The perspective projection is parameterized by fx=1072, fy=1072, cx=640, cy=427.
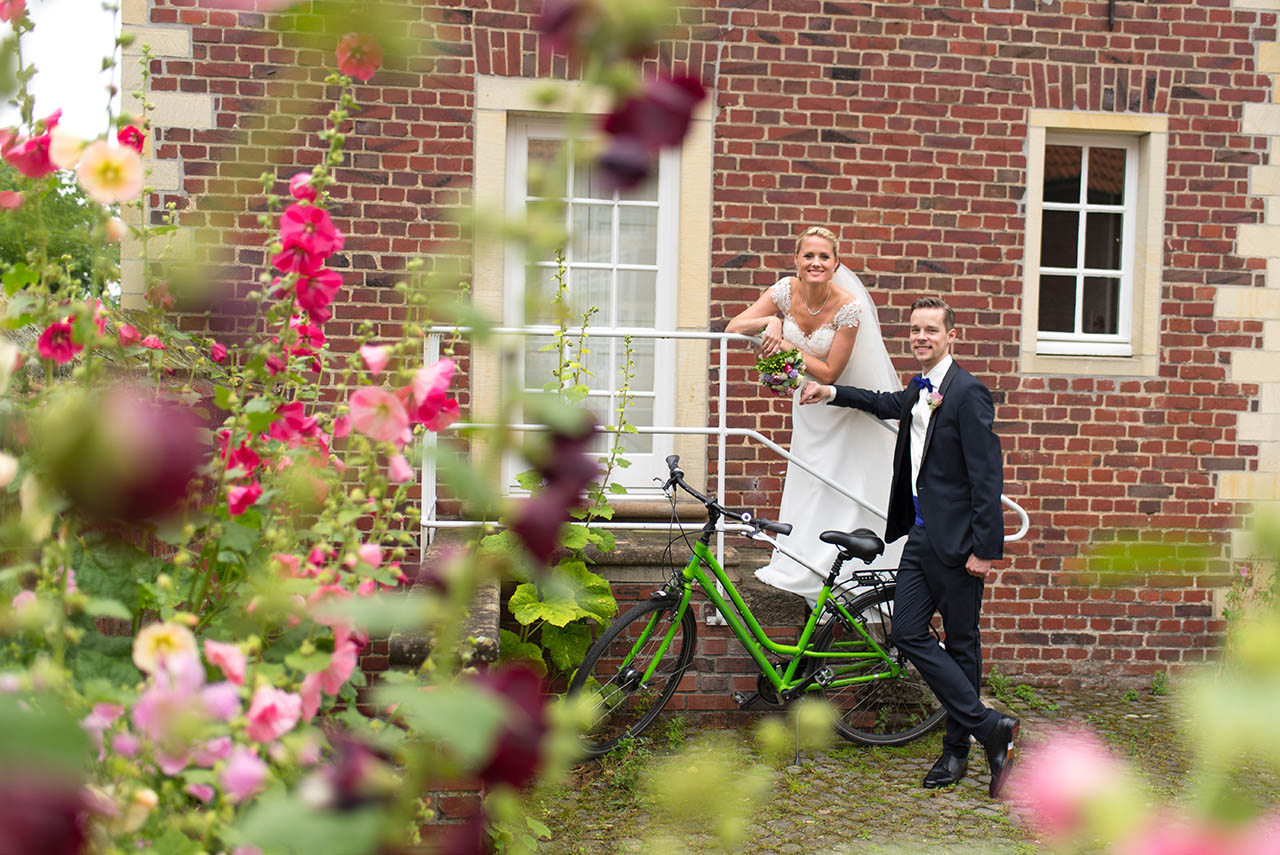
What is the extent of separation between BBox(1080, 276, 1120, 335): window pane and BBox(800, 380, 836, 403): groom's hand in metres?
2.24

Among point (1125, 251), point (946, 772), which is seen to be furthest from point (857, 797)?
point (1125, 251)

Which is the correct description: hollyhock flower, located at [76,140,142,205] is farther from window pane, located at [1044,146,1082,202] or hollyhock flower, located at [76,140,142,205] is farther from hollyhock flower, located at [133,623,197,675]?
window pane, located at [1044,146,1082,202]

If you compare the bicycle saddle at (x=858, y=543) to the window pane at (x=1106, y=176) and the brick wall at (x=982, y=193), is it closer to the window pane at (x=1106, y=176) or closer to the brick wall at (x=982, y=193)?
the brick wall at (x=982, y=193)

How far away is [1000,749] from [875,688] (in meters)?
0.90

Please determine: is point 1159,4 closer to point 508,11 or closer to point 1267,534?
point 508,11

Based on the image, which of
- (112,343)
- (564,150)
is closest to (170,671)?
(564,150)

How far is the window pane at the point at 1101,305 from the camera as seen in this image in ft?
20.4

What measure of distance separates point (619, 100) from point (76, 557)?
92 cm

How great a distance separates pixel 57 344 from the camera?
122cm

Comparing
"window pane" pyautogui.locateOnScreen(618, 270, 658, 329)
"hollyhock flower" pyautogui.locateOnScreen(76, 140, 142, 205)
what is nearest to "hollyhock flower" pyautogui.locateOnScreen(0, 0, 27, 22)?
"hollyhock flower" pyautogui.locateOnScreen(76, 140, 142, 205)

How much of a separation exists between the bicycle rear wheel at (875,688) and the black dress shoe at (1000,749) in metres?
0.74

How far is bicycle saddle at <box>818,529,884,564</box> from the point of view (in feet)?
15.1

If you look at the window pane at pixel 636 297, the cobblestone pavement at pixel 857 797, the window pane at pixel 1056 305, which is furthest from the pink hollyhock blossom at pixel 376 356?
the window pane at pixel 1056 305

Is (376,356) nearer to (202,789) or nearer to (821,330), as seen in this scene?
(202,789)
